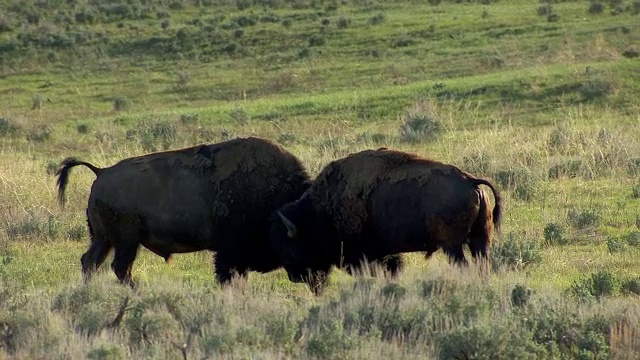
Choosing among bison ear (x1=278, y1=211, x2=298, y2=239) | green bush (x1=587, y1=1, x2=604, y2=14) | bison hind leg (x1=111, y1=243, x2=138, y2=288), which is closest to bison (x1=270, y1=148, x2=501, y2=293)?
bison ear (x1=278, y1=211, x2=298, y2=239)

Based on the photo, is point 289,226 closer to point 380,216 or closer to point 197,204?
point 380,216

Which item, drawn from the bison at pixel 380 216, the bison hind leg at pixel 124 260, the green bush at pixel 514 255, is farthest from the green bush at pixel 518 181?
the bison hind leg at pixel 124 260

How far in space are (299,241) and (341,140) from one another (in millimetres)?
8887

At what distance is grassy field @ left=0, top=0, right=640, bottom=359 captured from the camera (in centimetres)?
826

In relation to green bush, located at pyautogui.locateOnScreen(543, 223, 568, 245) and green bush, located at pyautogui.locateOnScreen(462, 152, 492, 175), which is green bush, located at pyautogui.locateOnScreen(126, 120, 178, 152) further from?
green bush, located at pyautogui.locateOnScreen(543, 223, 568, 245)

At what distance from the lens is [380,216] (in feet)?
34.8

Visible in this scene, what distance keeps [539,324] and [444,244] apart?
2004 mm

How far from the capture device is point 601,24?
3441 cm

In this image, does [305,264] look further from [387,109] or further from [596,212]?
[387,109]

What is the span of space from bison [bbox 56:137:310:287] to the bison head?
194 mm

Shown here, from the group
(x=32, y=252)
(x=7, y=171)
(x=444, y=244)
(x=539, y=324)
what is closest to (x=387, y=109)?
(x=7, y=171)

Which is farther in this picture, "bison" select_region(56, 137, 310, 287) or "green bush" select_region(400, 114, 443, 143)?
"green bush" select_region(400, 114, 443, 143)

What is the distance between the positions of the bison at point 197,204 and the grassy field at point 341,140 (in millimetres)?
410

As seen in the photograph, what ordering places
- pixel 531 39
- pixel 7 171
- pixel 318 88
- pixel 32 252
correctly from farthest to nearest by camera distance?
pixel 531 39 → pixel 318 88 → pixel 7 171 → pixel 32 252
